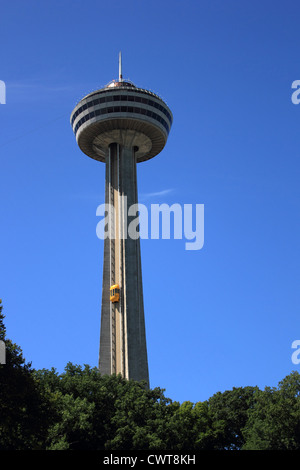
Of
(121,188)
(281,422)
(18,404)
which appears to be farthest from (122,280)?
(18,404)

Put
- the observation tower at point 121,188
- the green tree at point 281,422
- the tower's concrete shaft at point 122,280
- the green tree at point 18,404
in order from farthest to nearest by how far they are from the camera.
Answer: the observation tower at point 121,188 → the tower's concrete shaft at point 122,280 → the green tree at point 281,422 → the green tree at point 18,404

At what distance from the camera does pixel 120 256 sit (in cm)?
12538

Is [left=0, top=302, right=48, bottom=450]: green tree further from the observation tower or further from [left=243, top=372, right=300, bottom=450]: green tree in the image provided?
the observation tower

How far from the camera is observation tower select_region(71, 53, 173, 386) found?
390 ft

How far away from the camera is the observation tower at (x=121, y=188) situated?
390 ft

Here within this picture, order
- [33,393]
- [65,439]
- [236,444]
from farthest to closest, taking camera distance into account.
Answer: [236,444] < [65,439] < [33,393]

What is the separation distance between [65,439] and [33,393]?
11.5 m

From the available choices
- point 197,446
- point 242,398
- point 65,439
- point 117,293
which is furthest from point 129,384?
point 117,293

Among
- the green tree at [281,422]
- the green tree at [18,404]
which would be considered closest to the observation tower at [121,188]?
the green tree at [281,422]

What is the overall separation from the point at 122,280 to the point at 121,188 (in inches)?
806

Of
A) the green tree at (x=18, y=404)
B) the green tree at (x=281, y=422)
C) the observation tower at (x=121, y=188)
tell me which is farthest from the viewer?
the observation tower at (x=121, y=188)

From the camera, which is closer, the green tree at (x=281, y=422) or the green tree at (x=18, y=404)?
the green tree at (x=18, y=404)

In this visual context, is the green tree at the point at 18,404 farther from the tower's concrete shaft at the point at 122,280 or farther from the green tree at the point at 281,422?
the tower's concrete shaft at the point at 122,280

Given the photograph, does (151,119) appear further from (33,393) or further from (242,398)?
(33,393)
